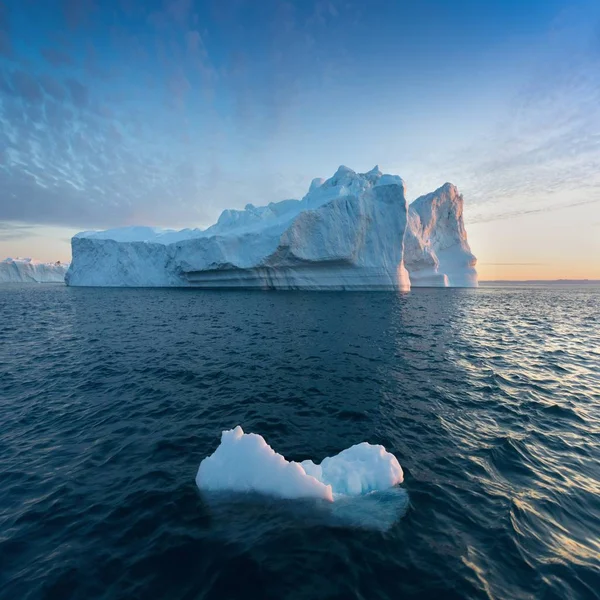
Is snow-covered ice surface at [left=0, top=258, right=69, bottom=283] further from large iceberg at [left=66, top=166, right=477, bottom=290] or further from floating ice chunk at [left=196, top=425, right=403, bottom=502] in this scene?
floating ice chunk at [left=196, top=425, right=403, bottom=502]

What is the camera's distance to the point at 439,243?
6456cm


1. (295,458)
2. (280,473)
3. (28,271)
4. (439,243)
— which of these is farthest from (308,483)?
(28,271)

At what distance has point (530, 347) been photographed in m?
15.0

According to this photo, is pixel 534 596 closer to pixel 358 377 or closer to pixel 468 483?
pixel 468 483

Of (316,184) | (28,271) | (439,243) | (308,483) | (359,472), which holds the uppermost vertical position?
(316,184)

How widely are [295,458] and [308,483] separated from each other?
126 cm

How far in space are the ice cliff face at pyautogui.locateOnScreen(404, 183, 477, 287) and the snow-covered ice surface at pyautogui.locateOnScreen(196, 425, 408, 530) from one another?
54845 mm

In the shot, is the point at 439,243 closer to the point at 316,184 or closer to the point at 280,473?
the point at 316,184

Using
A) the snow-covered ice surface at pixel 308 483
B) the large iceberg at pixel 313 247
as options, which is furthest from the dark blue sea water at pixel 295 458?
the large iceberg at pixel 313 247

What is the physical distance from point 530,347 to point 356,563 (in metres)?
16.0

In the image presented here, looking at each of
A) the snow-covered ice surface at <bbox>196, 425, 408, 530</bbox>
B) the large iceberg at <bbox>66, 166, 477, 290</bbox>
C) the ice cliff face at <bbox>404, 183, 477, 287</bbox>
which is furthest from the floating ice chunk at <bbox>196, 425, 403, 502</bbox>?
the ice cliff face at <bbox>404, 183, 477, 287</bbox>

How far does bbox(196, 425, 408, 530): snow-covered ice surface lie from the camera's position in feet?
14.5

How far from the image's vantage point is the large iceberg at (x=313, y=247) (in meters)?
44.2

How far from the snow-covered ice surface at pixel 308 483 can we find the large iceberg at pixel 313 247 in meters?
38.2
